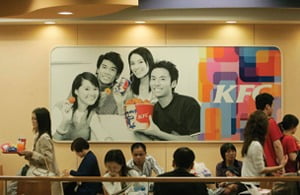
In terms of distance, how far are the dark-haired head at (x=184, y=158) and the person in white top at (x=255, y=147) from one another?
2.61 ft

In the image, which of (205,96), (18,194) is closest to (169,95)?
(205,96)

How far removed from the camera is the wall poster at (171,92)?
368 inches

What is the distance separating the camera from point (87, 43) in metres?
9.51

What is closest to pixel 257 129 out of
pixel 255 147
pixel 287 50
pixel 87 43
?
pixel 255 147

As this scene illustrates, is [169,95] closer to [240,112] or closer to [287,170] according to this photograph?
[240,112]

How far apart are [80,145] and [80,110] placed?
731mm

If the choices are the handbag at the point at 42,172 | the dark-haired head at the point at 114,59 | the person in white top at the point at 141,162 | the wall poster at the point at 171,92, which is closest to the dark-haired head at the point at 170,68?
the wall poster at the point at 171,92

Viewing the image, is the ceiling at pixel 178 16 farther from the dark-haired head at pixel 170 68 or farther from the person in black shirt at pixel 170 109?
the person in black shirt at pixel 170 109

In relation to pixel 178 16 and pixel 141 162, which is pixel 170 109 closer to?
pixel 141 162

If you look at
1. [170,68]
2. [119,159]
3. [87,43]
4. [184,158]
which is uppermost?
[87,43]

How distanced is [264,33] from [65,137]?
291 cm

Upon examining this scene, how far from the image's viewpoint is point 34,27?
9602 millimetres

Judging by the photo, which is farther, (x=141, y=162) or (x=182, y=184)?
(x=141, y=162)

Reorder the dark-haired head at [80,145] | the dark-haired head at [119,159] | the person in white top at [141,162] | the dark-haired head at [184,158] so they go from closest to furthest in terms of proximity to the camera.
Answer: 1. the dark-haired head at [184,158]
2. the dark-haired head at [119,159]
3. the person in white top at [141,162]
4. the dark-haired head at [80,145]
